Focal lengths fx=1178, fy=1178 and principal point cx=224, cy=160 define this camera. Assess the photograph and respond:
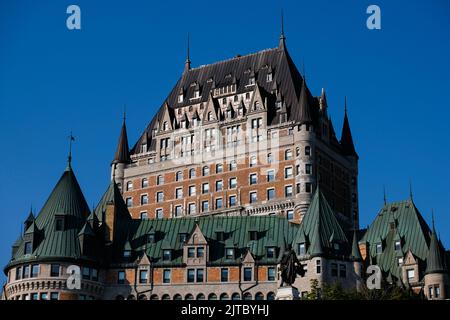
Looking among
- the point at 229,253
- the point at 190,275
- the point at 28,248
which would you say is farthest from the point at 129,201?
the point at 28,248

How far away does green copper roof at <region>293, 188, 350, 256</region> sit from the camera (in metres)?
109

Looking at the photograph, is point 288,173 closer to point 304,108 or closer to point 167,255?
point 304,108

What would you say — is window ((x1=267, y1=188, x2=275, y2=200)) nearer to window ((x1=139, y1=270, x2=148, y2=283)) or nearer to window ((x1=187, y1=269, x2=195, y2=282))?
window ((x1=187, y1=269, x2=195, y2=282))

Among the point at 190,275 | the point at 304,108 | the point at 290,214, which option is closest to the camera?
the point at 190,275

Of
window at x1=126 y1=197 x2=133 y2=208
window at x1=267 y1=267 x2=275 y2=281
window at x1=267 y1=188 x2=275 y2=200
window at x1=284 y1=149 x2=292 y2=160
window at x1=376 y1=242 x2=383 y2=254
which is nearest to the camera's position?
window at x1=267 y1=267 x2=275 y2=281

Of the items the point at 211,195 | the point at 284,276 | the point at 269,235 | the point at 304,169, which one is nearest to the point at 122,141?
the point at 211,195

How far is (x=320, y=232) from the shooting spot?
4348 inches

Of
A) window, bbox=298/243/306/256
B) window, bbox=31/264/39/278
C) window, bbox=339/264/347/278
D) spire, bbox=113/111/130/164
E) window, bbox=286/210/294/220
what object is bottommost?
window, bbox=339/264/347/278

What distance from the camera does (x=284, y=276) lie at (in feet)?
304

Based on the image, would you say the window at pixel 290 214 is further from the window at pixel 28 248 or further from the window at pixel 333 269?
the window at pixel 28 248

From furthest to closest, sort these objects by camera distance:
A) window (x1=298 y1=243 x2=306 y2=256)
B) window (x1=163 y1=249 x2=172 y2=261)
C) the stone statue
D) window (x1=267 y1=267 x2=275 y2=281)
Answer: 1. window (x1=163 y1=249 x2=172 y2=261)
2. window (x1=267 y1=267 x2=275 y2=281)
3. window (x1=298 y1=243 x2=306 y2=256)
4. the stone statue

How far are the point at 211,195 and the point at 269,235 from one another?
25.4 meters

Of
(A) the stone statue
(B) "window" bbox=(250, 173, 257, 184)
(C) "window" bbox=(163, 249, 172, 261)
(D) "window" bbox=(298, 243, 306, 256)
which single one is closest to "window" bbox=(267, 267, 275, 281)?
(D) "window" bbox=(298, 243, 306, 256)
